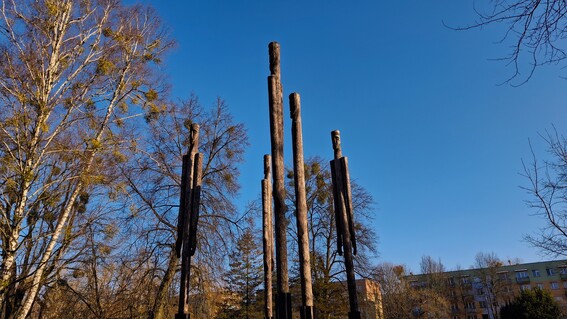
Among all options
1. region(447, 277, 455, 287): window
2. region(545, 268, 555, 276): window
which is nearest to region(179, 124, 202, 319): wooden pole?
region(447, 277, 455, 287): window

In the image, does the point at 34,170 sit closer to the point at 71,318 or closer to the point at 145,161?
the point at 145,161

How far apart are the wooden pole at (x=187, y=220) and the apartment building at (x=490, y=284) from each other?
46.1 m

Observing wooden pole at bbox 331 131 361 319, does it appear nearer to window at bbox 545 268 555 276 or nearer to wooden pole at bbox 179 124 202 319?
wooden pole at bbox 179 124 202 319

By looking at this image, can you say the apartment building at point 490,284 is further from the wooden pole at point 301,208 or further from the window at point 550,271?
the wooden pole at point 301,208

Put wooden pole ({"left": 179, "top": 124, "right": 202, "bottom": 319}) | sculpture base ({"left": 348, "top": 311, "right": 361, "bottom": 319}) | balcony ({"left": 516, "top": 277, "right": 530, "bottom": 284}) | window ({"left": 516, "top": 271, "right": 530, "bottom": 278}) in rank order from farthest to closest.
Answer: window ({"left": 516, "top": 271, "right": 530, "bottom": 278}) < balcony ({"left": 516, "top": 277, "right": 530, "bottom": 284}) < wooden pole ({"left": 179, "top": 124, "right": 202, "bottom": 319}) < sculpture base ({"left": 348, "top": 311, "right": 361, "bottom": 319})

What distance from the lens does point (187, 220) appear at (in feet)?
23.7

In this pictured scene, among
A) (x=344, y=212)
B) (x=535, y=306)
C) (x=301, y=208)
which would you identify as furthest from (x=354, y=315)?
(x=535, y=306)

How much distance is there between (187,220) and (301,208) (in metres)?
2.18

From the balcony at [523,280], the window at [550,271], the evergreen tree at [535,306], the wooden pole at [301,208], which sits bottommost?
the evergreen tree at [535,306]

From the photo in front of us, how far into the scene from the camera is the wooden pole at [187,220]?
6.83 metres

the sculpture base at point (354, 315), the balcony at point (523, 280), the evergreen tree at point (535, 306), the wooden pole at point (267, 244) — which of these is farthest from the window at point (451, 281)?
the sculpture base at point (354, 315)

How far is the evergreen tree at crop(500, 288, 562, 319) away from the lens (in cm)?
2536

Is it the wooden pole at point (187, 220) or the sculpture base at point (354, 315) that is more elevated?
the wooden pole at point (187, 220)

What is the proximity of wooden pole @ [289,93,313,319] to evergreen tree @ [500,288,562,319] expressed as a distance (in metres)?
26.1
